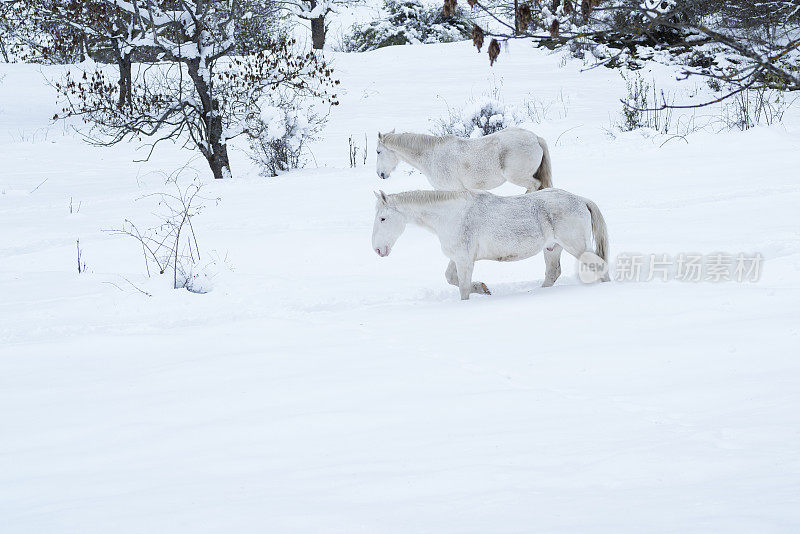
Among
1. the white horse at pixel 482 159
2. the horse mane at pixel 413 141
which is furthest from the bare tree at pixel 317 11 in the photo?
the white horse at pixel 482 159

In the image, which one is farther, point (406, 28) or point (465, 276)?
point (406, 28)

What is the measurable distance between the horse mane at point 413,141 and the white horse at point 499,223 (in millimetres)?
2626

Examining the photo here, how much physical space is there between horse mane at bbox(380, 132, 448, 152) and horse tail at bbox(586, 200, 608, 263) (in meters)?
3.10

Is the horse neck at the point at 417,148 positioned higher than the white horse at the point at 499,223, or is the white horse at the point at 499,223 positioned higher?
the horse neck at the point at 417,148

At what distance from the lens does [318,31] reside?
2445 centimetres

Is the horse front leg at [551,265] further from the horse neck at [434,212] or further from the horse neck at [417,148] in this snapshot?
the horse neck at [417,148]

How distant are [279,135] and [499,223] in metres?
8.00

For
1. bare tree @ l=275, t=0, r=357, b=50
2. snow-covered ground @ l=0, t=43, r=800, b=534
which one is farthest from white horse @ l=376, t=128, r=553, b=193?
bare tree @ l=275, t=0, r=357, b=50

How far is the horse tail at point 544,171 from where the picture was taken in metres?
8.84

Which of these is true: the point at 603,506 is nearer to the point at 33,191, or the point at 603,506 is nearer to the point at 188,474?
the point at 188,474

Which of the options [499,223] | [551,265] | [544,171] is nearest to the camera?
[499,223]

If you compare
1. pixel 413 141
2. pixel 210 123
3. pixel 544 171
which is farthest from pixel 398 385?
pixel 210 123

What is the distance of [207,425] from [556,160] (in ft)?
30.9

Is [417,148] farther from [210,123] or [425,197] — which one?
[210,123]
